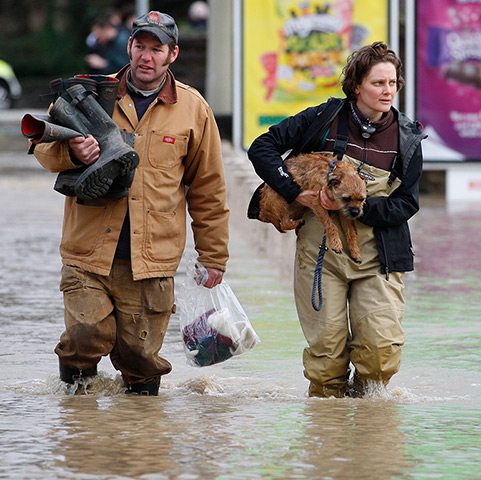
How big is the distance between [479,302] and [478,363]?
202 centimetres

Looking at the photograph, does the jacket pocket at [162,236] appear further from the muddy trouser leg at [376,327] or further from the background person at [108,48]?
the background person at [108,48]

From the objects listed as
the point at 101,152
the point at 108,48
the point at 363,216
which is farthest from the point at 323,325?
the point at 108,48

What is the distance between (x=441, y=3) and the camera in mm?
15453

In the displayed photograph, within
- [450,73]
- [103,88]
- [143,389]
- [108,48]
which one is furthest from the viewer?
[108,48]

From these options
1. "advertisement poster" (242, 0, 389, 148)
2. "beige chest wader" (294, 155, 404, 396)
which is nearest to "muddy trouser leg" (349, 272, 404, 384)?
"beige chest wader" (294, 155, 404, 396)

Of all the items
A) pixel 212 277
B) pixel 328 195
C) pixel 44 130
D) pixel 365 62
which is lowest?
pixel 212 277

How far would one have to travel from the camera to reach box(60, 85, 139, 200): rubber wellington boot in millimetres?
5285

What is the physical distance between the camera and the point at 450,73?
15633mm

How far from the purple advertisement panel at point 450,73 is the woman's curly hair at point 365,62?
32.8 feet

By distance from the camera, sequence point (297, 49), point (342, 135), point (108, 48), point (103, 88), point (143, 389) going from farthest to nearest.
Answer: point (108, 48), point (297, 49), point (143, 389), point (342, 135), point (103, 88)

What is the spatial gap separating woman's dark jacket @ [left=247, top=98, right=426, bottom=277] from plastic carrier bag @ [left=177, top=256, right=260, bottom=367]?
64cm

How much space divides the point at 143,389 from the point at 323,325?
0.98m

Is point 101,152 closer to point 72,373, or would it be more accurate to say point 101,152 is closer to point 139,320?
point 139,320

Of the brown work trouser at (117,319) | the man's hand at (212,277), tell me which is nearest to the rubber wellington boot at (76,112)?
the brown work trouser at (117,319)
